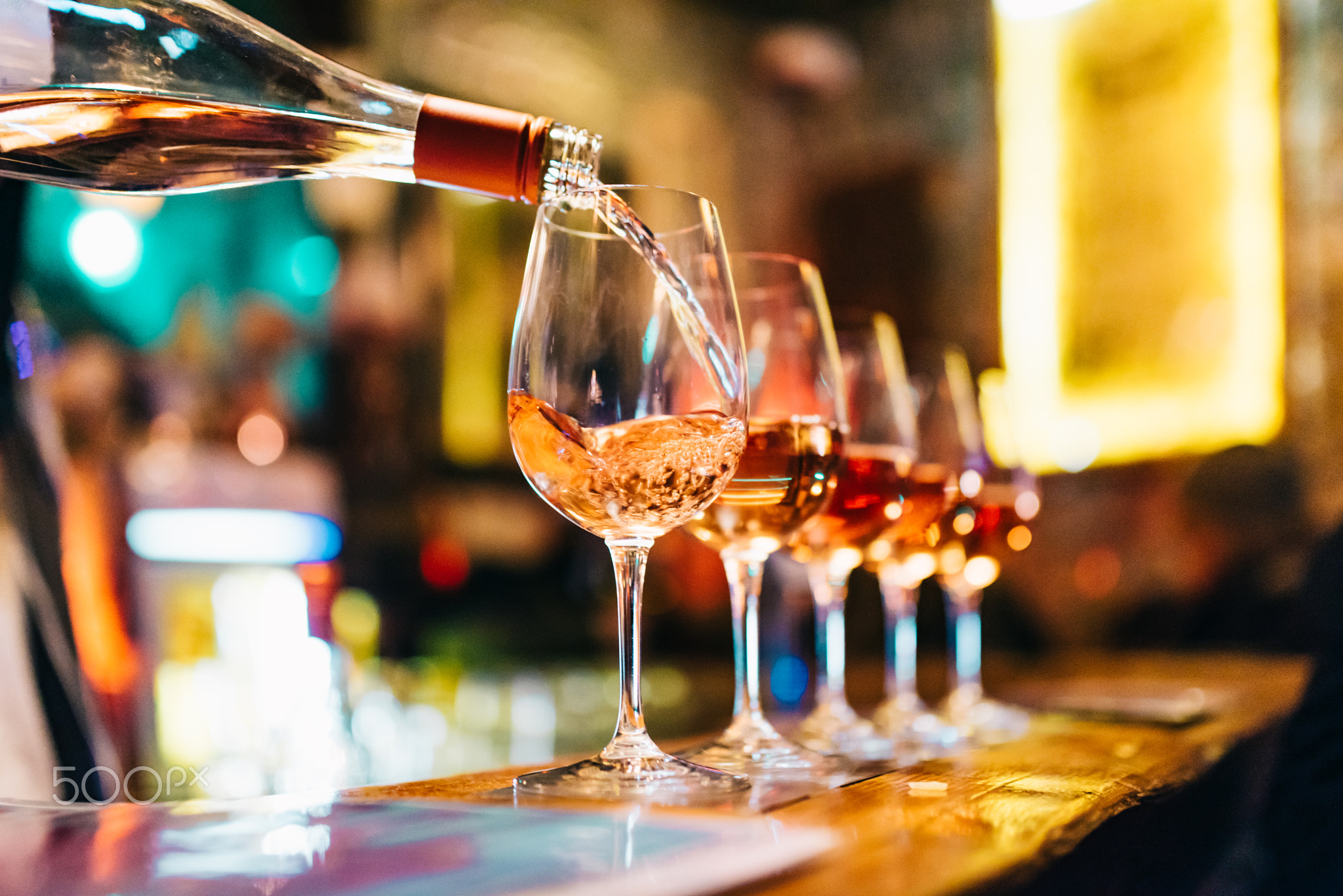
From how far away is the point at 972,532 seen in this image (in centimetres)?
88

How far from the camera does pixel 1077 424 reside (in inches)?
150

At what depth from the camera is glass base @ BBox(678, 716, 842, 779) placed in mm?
550

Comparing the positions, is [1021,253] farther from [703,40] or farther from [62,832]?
[62,832]

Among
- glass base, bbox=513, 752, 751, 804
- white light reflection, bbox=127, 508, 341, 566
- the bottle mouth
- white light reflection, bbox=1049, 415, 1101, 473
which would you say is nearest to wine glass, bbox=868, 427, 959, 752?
glass base, bbox=513, 752, 751, 804

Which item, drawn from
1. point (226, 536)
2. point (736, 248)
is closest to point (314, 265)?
point (226, 536)

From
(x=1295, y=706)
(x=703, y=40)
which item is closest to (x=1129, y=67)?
(x=703, y=40)

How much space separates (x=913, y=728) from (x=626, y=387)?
41 cm

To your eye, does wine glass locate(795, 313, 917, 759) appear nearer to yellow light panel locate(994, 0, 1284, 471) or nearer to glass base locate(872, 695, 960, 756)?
glass base locate(872, 695, 960, 756)

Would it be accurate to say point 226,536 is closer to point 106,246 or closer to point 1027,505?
point 106,246

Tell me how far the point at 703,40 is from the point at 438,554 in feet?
8.27

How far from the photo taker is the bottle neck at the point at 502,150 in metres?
0.50

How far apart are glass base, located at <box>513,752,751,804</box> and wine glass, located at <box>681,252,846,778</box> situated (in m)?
0.07

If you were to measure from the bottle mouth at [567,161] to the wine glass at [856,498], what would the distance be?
9.9 inches

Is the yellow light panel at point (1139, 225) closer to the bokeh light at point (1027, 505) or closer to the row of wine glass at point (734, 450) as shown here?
the bokeh light at point (1027, 505)
